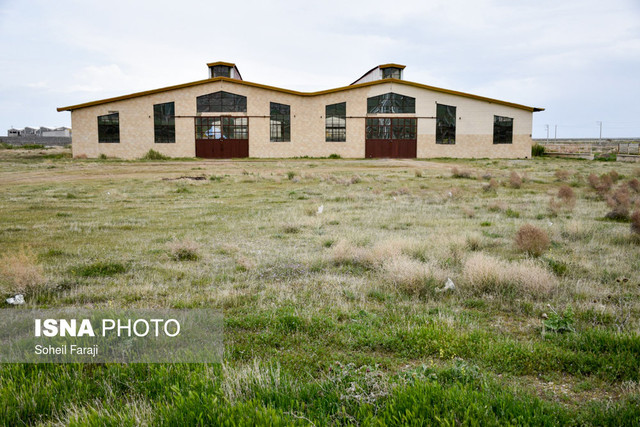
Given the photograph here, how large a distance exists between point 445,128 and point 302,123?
1486 cm

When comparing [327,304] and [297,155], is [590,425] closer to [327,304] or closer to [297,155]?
[327,304]

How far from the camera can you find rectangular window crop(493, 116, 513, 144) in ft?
155

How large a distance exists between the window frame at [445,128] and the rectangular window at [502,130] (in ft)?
14.3

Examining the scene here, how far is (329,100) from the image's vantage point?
152ft

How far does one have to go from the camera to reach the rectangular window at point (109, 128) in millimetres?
43812

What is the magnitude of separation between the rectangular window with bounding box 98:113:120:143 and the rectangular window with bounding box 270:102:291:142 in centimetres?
1499

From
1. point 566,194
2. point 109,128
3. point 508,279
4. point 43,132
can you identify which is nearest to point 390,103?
point 109,128

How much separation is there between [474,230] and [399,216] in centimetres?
259

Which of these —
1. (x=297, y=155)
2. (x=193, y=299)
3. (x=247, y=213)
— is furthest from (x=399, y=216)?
(x=297, y=155)

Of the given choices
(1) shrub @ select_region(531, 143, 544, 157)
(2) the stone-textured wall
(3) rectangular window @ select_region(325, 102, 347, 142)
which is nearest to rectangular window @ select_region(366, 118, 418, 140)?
(2) the stone-textured wall

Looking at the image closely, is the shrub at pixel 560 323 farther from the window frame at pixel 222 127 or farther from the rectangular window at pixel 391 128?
the rectangular window at pixel 391 128

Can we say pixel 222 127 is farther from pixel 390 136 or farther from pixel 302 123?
pixel 390 136

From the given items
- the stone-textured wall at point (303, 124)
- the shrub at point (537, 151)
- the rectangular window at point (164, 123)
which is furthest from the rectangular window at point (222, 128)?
the shrub at point (537, 151)

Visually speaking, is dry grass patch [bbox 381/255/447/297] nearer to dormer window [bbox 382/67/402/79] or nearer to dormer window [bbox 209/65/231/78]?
dormer window [bbox 209/65/231/78]
